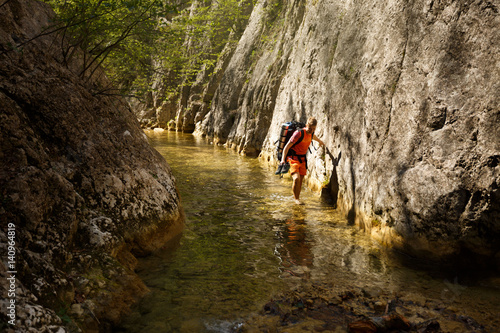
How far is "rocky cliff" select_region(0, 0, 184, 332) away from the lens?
10.4ft

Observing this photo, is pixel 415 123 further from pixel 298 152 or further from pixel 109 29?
pixel 109 29

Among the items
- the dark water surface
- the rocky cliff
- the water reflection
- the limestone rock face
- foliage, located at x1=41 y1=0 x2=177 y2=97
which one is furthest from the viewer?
foliage, located at x1=41 y1=0 x2=177 y2=97

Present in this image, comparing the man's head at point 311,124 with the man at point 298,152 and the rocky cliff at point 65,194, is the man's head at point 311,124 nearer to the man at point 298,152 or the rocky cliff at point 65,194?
the man at point 298,152

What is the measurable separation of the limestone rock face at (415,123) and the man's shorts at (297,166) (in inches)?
27.8

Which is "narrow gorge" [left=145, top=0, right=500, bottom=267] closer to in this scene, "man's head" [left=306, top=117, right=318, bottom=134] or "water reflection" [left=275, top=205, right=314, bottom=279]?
"man's head" [left=306, top=117, right=318, bottom=134]

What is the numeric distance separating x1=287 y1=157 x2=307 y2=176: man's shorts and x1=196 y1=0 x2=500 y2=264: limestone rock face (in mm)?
705

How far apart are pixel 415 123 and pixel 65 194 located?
5145 mm

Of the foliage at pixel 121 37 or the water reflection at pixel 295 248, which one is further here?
the foliage at pixel 121 37

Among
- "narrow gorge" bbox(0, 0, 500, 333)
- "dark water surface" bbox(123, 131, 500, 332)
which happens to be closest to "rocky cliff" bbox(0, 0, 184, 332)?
"narrow gorge" bbox(0, 0, 500, 333)

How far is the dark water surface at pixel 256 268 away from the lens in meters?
3.93

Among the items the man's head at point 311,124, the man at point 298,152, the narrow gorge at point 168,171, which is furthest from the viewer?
the man at point 298,152

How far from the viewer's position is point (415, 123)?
5.67m

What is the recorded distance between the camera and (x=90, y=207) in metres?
4.59

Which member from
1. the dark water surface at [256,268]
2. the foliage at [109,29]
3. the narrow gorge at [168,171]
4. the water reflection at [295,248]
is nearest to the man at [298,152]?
the narrow gorge at [168,171]
